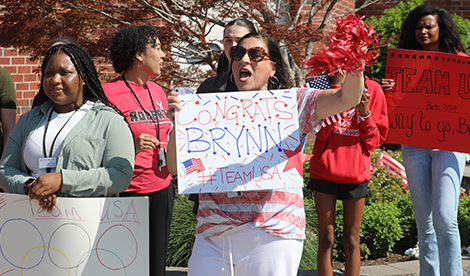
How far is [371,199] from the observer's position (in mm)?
6559

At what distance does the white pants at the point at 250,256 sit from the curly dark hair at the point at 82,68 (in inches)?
39.6

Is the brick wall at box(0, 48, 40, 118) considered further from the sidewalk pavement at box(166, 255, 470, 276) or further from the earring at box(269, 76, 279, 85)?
the earring at box(269, 76, 279, 85)

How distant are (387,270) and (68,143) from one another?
3442 mm

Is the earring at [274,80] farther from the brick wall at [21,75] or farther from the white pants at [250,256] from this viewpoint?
the brick wall at [21,75]

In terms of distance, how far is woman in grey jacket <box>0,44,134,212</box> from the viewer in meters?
2.54

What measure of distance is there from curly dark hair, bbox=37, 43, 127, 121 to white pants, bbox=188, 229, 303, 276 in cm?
101

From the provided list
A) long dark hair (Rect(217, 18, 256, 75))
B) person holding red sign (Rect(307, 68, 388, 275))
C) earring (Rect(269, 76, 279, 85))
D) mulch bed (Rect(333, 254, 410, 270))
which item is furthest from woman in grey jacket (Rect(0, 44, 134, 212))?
mulch bed (Rect(333, 254, 410, 270))

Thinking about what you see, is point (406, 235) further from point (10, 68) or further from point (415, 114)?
point (10, 68)

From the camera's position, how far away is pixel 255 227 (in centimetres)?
248

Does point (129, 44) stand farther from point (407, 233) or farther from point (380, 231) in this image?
point (407, 233)

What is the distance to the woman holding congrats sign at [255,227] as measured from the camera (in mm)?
2490

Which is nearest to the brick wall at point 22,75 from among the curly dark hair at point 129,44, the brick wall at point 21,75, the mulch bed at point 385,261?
the brick wall at point 21,75

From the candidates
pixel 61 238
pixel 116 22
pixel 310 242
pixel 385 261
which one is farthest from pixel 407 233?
pixel 61 238

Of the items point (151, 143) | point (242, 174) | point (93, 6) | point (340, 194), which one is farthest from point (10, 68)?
point (242, 174)
